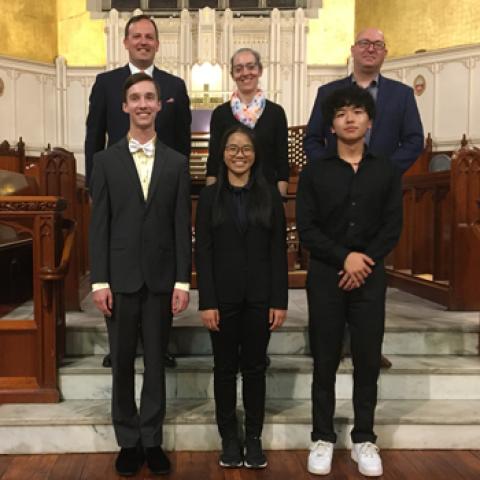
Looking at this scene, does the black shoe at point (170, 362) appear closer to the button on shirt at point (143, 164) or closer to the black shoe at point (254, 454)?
the black shoe at point (254, 454)

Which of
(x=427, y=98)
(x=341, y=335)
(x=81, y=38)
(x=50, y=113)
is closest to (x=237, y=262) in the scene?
(x=341, y=335)

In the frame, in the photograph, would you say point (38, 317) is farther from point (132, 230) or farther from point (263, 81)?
point (263, 81)

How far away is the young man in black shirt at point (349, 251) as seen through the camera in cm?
223

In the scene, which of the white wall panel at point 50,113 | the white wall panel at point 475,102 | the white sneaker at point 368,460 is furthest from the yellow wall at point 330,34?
the white sneaker at point 368,460

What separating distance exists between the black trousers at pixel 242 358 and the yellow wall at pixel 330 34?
925cm

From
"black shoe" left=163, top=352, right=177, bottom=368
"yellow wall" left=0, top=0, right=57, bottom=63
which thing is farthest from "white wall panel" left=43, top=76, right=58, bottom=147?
"black shoe" left=163, top=352, right=177, bottom=368

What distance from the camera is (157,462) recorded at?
2.32 meters

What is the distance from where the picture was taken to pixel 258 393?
2342 mm

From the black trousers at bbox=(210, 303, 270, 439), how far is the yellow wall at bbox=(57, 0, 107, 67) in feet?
31.7

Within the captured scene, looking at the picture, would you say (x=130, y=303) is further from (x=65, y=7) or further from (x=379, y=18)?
(x=65, y=7)

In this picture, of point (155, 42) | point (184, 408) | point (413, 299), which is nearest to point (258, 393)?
point (184, 408)

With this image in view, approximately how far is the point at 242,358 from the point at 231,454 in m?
0.41

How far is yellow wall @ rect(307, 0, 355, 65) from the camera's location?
10.8 metres

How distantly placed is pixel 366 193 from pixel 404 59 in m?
8.61
